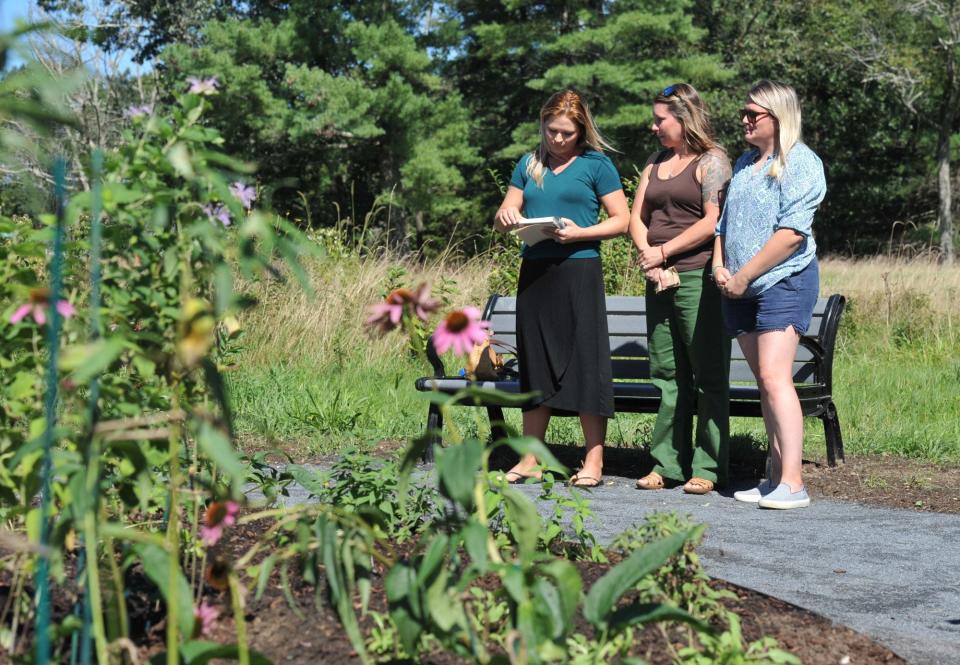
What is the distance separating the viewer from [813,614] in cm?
282

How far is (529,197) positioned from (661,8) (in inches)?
1287

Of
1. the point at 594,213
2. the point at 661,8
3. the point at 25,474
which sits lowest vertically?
the point at 25,474

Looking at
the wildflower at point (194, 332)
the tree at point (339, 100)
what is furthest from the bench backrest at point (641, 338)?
the tree at point (339, 100)

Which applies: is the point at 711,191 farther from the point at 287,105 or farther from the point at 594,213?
the point at 287,105

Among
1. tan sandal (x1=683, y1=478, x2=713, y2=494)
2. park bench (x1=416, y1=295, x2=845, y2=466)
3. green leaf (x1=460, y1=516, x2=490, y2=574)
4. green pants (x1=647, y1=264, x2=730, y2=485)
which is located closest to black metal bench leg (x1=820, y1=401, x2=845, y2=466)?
park bench (x1=416, y1=295, x2=845, y2=466)

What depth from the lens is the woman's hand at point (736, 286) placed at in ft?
15.9

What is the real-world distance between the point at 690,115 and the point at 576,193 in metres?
0.62

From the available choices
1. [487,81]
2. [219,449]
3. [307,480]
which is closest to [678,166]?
[307,480]

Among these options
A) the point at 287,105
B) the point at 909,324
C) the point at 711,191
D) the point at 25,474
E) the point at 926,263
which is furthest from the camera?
the point at 287,105

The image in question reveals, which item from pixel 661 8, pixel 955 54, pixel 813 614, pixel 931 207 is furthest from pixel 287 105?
pixel 813 614

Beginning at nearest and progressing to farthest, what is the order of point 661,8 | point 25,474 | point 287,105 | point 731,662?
1. point 25,474
2. point 731,662
3. point 287,105
4. point 661,8

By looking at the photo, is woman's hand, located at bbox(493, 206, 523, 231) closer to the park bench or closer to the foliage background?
the park bench

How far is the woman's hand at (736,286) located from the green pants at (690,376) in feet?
1.35

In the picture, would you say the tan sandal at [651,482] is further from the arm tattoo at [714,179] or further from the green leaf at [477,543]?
the green leaf at [477,543]
